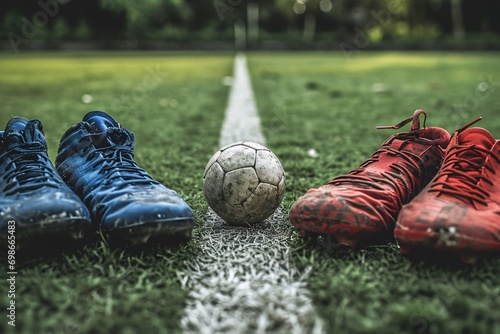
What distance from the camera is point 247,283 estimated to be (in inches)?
64.7

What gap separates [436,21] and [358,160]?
44.5 metres

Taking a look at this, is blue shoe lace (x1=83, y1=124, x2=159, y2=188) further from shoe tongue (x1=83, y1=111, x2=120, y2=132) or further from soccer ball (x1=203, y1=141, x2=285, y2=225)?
soccer ball (x1=203, y1=141, x2=285, y2=225)

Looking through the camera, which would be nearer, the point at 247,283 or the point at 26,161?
the point at 247,283

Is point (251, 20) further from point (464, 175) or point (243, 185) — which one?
point (464, 175)

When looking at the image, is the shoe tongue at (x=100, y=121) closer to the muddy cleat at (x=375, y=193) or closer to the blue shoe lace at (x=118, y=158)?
the blue shoe lace at (x=118, y=158)

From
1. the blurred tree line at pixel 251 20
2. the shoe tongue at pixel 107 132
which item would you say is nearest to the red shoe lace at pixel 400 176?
the shoe tongue at pixel 107 132

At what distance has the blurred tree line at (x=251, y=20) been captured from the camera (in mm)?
29250

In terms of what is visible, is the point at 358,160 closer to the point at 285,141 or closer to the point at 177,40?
the point at 285,141

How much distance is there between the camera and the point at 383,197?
191 centimetres

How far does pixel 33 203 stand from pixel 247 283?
0.82 meters

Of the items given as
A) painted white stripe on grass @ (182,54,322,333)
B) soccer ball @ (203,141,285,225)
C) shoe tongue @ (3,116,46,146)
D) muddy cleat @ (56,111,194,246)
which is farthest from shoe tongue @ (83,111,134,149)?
painted white stripe on grass @ (182,54,322,333)

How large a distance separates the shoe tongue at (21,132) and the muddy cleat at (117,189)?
0.43 ft

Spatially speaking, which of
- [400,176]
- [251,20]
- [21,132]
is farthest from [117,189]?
[251,20]

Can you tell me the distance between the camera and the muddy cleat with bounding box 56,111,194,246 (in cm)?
176
